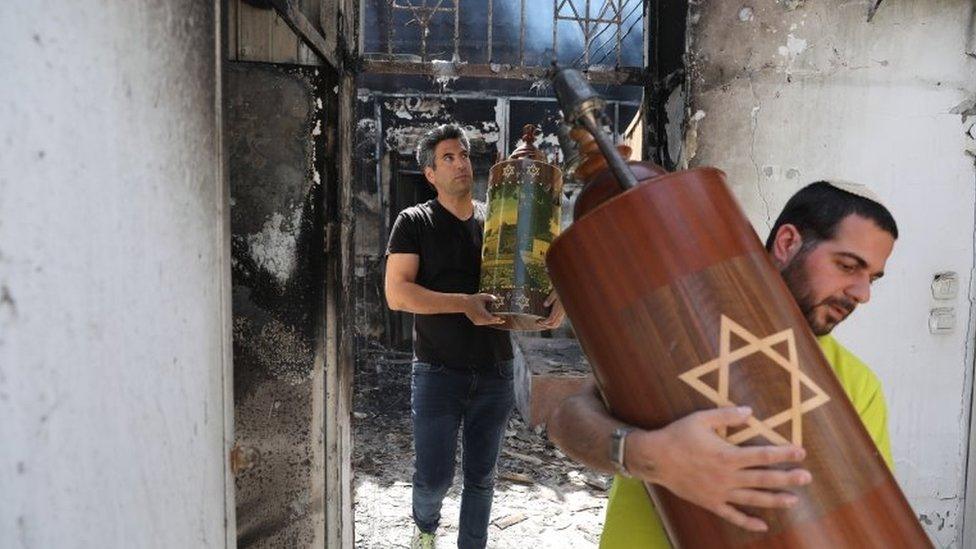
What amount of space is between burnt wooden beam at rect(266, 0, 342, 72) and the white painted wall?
1.87ft

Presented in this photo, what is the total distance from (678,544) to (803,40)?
2374mm

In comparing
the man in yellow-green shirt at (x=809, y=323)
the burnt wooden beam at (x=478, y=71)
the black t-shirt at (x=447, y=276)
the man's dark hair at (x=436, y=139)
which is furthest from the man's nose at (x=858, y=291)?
the man's dark hair at (x=436, y=139)

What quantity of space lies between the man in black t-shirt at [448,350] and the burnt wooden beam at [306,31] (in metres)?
0.71

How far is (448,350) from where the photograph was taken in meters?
2.75

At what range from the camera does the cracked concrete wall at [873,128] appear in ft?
8.77

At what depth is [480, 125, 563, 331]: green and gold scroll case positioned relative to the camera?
2.39m

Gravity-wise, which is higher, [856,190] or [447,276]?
[856,190]

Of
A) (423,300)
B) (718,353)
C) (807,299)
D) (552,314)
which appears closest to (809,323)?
(807,299)

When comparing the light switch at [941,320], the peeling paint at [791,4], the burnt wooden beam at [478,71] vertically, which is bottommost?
the light switch at [941,320]

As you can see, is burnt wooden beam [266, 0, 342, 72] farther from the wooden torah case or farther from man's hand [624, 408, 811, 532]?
man's hand [624, 408, 811, 532]

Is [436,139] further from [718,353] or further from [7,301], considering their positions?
[7,301]

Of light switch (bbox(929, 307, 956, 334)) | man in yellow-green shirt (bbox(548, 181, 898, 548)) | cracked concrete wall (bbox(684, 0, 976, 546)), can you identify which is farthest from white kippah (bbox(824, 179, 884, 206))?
light switch (bbox(929, 307, 956, 334))

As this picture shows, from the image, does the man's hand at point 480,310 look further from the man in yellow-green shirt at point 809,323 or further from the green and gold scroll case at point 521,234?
the man in yellow-green shirt at point 809,323

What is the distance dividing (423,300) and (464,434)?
0.64m
